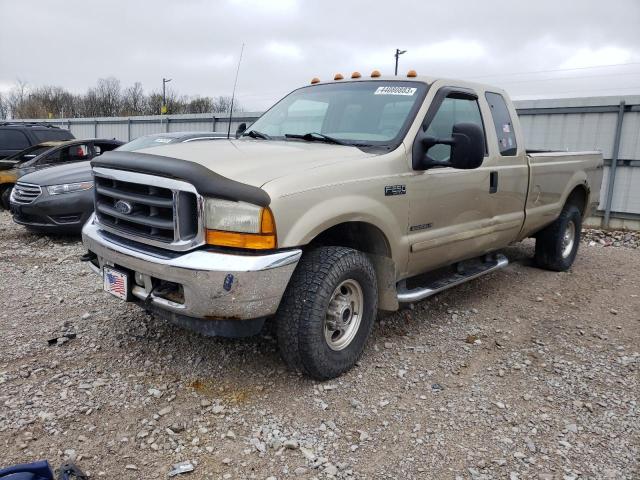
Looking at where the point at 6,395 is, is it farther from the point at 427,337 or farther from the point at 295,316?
the point at 427,337

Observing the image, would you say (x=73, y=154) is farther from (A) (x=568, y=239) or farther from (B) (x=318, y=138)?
(A) (x=568, y=239)

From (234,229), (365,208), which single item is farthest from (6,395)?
(365,208)

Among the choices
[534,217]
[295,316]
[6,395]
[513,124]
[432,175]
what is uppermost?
[513,124]

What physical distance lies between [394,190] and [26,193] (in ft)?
20.1

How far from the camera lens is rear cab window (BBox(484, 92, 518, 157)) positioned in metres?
4.70

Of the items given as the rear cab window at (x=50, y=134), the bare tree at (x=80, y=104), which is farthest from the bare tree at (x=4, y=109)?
the rear cab window at (x=50, y=134)

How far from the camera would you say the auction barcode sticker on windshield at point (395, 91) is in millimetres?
3963

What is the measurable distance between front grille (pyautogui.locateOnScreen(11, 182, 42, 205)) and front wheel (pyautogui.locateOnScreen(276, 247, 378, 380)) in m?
5.74

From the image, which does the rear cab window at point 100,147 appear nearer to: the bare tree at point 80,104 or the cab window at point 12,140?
the cab window at point 12,140

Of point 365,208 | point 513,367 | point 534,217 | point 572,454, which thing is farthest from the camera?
point 534,217

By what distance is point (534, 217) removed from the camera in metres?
5.26

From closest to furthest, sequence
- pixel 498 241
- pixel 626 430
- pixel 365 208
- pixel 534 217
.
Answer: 1. pixel 626 430
2. pixel 365 208
3. pixel 498 241
4. pixel 534 217

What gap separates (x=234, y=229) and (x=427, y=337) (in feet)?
6.81

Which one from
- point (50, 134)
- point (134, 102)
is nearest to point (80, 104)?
point (134, 102)
